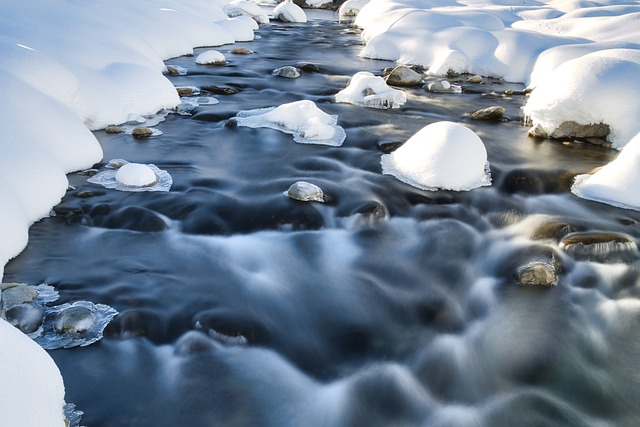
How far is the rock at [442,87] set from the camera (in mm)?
8695

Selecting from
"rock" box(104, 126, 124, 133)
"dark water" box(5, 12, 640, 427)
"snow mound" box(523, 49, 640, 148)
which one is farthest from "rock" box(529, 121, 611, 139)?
"rock" box(104, 126, 124, 133)

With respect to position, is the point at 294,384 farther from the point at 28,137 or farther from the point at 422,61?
the point at 422,61

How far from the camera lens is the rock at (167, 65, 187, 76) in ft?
28.8

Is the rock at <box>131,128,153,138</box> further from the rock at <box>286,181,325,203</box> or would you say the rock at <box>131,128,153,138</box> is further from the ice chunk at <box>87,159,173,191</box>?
the rock at <box>286,181,325,203</box>

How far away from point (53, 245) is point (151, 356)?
1439mm

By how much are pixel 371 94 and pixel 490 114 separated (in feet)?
5.70

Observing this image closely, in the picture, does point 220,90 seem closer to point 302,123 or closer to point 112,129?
point 302,123

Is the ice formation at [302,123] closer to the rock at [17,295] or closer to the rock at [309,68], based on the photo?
the rock at [309,68]

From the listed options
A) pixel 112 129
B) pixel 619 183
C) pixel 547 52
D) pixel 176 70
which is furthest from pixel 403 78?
pixel 112 129

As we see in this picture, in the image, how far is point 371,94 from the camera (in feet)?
25.9

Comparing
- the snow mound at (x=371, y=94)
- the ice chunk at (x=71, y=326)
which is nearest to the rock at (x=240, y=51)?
the snow mound at (x=371, y=94)

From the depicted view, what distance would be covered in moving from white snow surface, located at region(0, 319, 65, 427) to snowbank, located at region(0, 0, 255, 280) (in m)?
1.75

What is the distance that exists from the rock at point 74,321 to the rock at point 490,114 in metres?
5.87

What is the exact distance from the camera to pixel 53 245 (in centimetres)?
389
